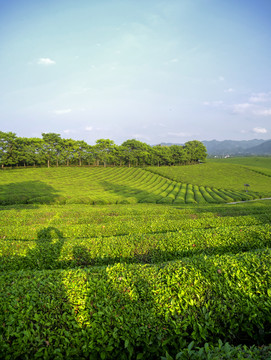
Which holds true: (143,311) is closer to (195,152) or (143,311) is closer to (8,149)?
(8,149)

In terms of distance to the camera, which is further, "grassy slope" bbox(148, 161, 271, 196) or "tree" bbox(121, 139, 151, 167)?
"tree" bbox(121, 139, 151, 167)

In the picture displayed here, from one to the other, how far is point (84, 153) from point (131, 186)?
58.5 meters

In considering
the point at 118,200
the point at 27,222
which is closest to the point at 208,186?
the point at 118,200

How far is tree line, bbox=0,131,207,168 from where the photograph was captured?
8606cm

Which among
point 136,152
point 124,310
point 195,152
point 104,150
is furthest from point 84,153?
point 124,310

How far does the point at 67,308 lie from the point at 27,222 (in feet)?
45.4

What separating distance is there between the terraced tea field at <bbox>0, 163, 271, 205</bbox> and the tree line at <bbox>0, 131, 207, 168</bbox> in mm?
14779

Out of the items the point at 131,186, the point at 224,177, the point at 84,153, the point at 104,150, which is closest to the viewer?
the point at 131,186

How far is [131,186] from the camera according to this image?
61.1 metres

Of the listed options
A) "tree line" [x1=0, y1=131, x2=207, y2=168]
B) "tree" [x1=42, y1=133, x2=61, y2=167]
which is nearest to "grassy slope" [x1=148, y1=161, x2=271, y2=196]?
"tree line" [x1=0, y1=131, x2=207, y2=168]

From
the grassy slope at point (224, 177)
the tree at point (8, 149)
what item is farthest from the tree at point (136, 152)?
the tree at point (8, 149)

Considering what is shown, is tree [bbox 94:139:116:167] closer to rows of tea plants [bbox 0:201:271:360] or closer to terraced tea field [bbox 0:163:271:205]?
terraced tea field [bbox 0:163:271:205]

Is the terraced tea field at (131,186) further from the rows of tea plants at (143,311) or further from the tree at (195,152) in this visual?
the rows of tea plants at (143,311)

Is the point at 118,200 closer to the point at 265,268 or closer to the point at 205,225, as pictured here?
the point at 205,225
